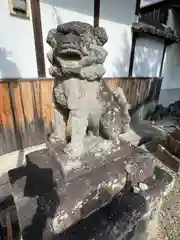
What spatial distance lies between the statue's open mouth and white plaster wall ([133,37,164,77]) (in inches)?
139

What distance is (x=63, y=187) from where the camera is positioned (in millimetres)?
859

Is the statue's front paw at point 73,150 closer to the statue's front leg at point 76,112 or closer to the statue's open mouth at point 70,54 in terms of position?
the statue's front leg at point 76,112

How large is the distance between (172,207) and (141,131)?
2.15m

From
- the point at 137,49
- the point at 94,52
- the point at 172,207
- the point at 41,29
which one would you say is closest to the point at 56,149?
the point at 94,52

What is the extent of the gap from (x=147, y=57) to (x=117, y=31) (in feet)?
4.69

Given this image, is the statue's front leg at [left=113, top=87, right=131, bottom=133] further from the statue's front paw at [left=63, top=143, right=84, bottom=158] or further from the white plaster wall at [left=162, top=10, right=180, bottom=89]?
the white plaster wall at [left=162, top=10, right=180, bottom=89]

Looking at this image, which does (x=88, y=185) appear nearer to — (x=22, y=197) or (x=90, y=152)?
(x=90, y=152)

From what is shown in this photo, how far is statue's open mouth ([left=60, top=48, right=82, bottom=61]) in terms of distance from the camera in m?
0.76

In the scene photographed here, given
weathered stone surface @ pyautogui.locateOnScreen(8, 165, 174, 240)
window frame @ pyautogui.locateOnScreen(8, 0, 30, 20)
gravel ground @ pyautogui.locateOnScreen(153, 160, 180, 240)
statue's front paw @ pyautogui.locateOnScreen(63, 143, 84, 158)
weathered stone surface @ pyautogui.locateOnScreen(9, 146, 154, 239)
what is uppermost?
window frame @ pyautogui.locateOnScreen(8, 0, 30, 20)

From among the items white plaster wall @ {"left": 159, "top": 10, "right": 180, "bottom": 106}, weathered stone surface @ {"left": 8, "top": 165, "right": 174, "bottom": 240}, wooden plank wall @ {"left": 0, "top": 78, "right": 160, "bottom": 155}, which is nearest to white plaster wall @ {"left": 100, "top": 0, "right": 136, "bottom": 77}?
wooden plank wall @ {"left": 0, "top": 78, "right": 160, "bottom": 155}

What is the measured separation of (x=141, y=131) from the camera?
365 cm

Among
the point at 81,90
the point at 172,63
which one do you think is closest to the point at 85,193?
the point at 81,90

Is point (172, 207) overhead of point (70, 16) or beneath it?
beneath

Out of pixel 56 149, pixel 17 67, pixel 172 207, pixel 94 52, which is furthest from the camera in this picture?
pixel 17 67
